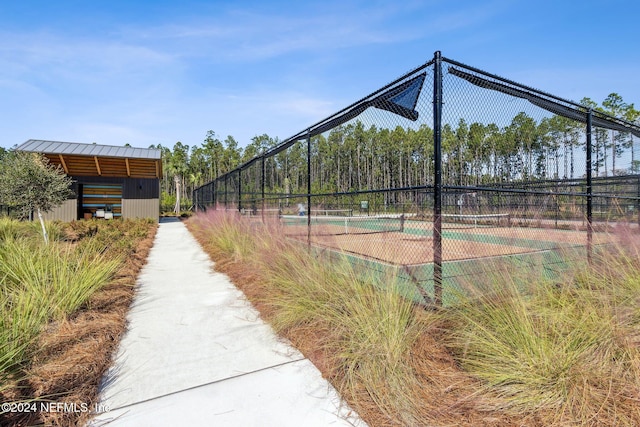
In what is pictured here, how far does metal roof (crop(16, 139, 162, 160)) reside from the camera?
1549 cm

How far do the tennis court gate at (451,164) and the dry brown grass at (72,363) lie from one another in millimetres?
2635

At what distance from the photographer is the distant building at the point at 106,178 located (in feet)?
53.0

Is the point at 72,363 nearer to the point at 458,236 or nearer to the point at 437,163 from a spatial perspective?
the point at 437,163

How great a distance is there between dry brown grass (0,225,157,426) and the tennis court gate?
263 centimetres

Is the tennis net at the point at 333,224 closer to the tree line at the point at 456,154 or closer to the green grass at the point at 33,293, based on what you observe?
the tree line at the point at 456,154

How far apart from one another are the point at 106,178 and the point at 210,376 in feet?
66.5

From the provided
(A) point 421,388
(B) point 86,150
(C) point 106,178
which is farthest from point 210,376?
(C) point 106,178

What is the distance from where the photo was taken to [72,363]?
2.38 m

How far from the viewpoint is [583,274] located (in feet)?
9.37

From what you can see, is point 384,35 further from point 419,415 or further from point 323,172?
point 419,415

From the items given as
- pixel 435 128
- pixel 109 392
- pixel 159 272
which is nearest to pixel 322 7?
pixel 435 128

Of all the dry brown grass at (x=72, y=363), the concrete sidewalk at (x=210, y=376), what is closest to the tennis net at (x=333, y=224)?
the concrete sidewalk at (x=210, y=376)

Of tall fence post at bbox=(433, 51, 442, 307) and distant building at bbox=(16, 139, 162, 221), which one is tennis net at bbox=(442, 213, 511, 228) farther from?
distant building at bbox=(16, 139, 162, 221)

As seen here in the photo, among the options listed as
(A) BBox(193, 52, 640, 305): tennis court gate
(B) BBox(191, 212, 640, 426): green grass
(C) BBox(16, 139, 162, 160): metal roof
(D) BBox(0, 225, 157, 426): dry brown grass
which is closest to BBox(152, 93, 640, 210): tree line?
(A) BBox(193, 52, 640, 305): tennis court gate
